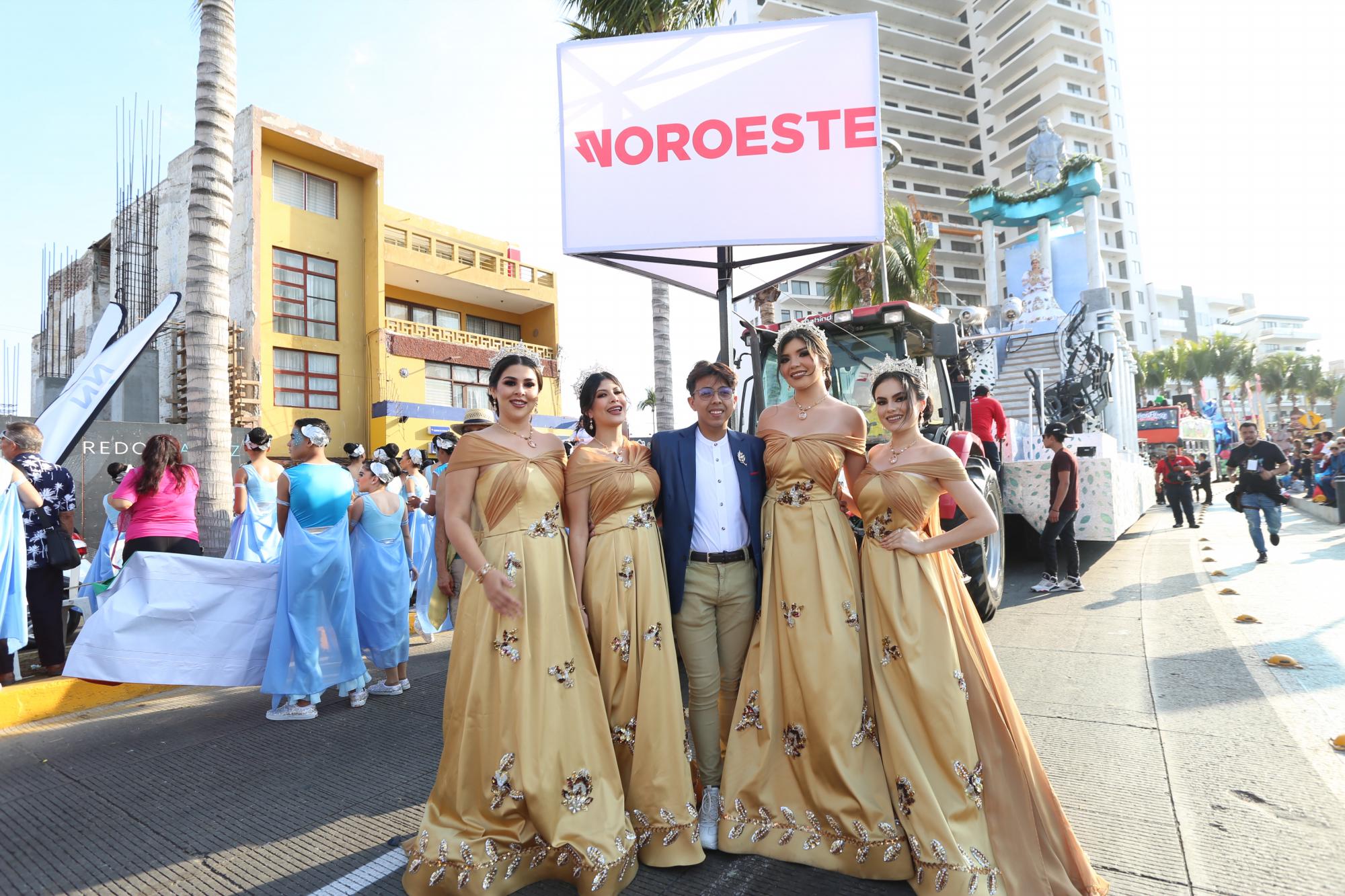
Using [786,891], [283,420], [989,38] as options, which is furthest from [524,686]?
[989,38]

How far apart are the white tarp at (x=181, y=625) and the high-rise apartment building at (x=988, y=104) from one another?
54459mm

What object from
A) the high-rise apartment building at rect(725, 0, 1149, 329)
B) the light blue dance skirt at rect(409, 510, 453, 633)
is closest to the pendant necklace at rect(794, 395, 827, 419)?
the light blue dance skirt at rect(409, 510, 453, 633)

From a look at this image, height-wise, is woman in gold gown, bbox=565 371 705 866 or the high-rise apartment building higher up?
the high-rise apartment building

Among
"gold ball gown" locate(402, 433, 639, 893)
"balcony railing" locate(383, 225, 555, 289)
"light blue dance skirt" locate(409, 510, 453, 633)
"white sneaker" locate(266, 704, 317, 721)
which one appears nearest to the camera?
"gold ball gown" locate(402, 433, 639, 893)

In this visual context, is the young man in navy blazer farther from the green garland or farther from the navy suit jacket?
the green garland

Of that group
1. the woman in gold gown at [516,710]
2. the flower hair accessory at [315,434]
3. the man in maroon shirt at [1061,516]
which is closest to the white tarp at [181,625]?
the flower hair accessory at [315,434]

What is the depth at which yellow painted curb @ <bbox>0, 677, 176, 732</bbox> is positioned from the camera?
440cm

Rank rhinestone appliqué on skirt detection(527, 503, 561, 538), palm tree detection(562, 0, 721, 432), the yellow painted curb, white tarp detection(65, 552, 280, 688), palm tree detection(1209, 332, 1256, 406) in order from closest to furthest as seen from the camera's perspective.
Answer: rhinestone appliqué on skirt detection(527, 503, 561, 538)
white tarp detection(65, 552, 280, 688)
the yellow painted curb
palm tree detection(562, 0, 721, 432)
palm tree detection(1209, 332, 1256, 406)

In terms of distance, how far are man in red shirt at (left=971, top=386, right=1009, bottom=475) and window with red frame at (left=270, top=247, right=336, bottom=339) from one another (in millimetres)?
19174

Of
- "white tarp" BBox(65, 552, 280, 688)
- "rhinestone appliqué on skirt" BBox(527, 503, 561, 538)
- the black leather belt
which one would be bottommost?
"white tarp" BBox(65, 552, 280, 688)

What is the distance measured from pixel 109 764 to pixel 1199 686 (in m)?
6.08

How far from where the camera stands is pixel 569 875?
2.43m

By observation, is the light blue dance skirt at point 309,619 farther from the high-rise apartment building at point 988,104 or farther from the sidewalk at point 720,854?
the high-rise apartment building at point 988,104

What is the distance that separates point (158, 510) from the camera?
5145 millimetres
